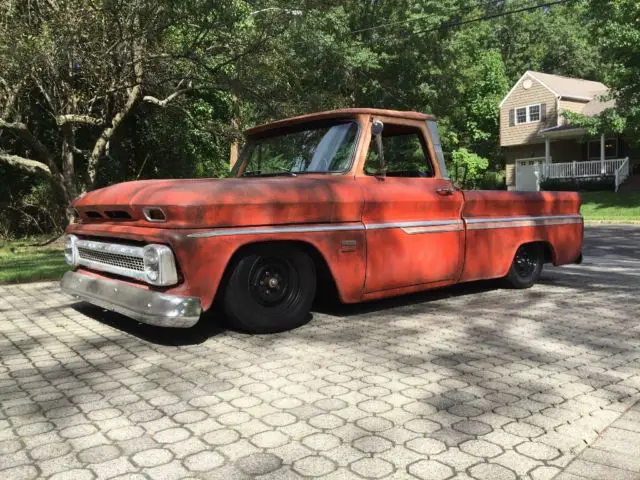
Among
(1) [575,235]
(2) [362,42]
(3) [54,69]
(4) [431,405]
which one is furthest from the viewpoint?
(2) [362,42]

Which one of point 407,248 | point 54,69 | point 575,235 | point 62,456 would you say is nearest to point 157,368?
point 62,456

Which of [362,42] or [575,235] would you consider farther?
[362,42]

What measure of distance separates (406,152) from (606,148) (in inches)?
1300

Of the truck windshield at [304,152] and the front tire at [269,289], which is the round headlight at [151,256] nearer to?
the front tire at [269,289]

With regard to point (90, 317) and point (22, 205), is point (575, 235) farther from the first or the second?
point (22, 205)

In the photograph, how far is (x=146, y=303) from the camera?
416 cm

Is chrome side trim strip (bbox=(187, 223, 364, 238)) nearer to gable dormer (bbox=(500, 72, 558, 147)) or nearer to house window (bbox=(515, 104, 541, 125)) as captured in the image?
gable dormer (bbox=(500, 72, 558, 147))

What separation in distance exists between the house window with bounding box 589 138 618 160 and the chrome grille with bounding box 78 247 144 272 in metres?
34.7

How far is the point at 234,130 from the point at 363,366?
39.5ft

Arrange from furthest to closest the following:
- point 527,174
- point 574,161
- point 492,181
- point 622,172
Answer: point 492,181
point 527,174
point 574,161
point 622,172

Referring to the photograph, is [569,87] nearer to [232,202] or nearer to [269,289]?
[269,289]

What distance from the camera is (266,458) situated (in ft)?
8.68

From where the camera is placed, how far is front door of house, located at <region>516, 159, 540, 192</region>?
114 feet

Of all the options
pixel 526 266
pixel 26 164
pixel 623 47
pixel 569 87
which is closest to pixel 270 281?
pixel 526 266
